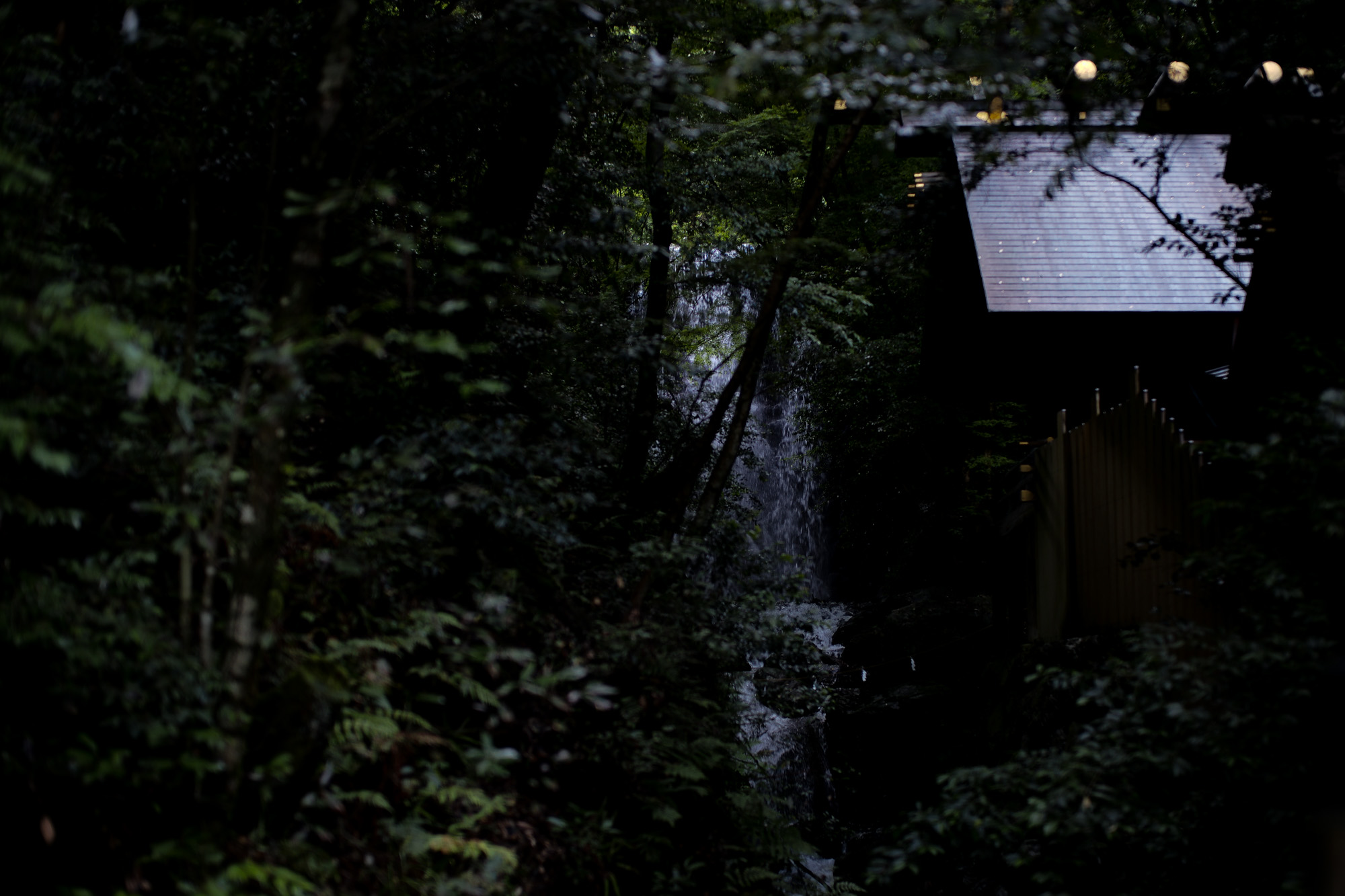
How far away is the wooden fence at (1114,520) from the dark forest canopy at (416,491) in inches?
35.0

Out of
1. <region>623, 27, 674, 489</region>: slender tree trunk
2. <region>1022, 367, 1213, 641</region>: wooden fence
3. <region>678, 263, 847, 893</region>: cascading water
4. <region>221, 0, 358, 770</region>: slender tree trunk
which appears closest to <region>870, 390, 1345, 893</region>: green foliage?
<region>1022, 367, 1213, 641</region>: wooden fence

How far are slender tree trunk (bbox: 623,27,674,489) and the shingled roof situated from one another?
352 centimetres

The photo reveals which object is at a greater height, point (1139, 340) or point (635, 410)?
point (1139, 340)

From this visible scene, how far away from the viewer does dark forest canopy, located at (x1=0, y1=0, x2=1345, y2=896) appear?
11.8 feet

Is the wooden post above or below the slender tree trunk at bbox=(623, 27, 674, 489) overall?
below

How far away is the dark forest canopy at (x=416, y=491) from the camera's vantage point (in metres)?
3.61


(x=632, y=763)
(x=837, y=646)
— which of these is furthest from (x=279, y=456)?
(x=837, y=646)

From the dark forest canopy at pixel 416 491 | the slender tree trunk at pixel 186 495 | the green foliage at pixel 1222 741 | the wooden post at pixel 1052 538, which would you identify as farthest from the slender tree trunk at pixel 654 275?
the slender tree trunk at pixel 186 495

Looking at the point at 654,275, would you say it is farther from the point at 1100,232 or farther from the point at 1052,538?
the point at 1100,232

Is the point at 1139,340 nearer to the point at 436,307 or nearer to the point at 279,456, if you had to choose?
the point at 436,307

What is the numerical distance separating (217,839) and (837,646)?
1612 cm

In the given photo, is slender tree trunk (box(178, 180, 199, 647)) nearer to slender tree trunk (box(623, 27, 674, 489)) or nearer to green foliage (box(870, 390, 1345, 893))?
green foliage (box(870, 390, 1345, 893))

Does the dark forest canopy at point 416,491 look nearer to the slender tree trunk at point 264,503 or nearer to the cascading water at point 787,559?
the slender tree trunk at point 264,503

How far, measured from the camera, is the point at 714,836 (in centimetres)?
681
